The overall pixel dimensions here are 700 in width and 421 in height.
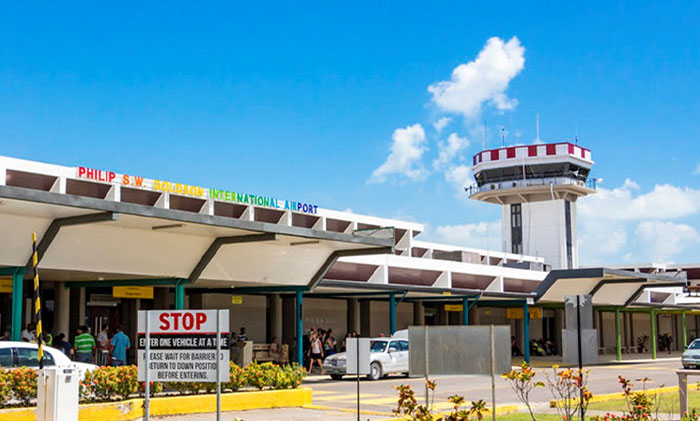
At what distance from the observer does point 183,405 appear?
1739cm

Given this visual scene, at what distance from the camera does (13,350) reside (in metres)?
16.5

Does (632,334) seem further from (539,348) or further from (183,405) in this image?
(183,405)

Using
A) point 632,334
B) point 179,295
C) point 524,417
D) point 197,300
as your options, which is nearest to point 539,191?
point 632,334

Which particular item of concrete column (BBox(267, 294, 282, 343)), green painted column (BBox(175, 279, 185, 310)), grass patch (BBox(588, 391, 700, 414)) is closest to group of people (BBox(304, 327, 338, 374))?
concrete column (BBox(267, 294, 282, 343))

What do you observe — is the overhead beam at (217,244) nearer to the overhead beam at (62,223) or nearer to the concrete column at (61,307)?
the overhead beam at (62,223)

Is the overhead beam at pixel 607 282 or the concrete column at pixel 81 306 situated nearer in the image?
the concrete column at pixel 81 306

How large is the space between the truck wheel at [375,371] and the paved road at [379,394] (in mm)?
286

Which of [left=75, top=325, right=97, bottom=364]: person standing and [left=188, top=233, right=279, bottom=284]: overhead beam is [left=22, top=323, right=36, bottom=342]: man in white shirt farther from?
[left=188, top=233, right=279, bottom=284]: overhead beam

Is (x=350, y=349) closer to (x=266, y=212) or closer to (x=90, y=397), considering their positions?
(x=90, y=397)

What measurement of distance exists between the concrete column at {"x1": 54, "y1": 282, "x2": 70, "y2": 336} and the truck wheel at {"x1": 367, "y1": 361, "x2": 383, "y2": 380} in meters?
10.8

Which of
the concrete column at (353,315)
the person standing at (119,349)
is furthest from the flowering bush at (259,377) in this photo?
the concrete column at (353,315)

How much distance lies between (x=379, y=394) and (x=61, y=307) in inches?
523

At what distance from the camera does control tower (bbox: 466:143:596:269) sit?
A: 8556 centimetres

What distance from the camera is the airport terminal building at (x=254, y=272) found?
837 inches
